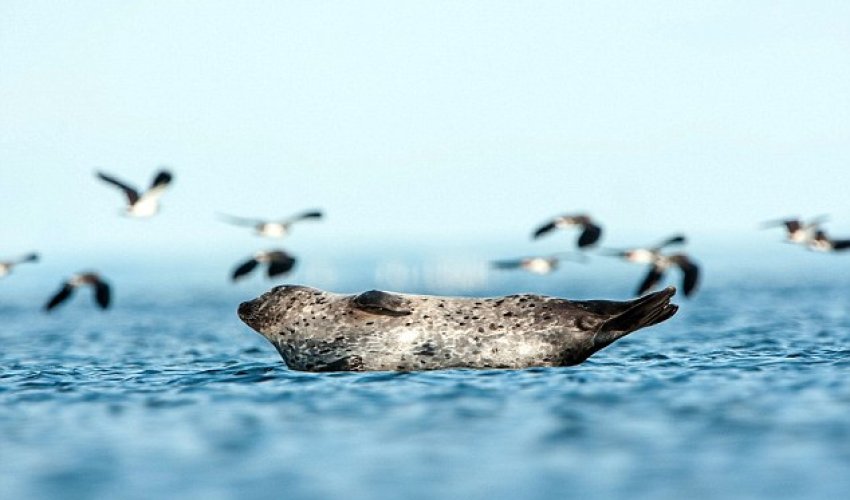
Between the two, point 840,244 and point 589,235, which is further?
point 840,244

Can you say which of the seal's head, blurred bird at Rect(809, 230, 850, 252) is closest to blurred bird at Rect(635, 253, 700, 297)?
blurred bird at Rect(809, 230, 850, 252)

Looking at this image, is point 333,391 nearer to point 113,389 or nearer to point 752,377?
point 113,389

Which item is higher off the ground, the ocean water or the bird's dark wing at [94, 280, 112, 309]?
the bird's dark wing at [94, 280, 112, 309]

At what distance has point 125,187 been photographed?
25.2 metres

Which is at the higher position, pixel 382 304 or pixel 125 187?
pixel 125 187

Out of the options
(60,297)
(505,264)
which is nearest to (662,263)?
(505,264)

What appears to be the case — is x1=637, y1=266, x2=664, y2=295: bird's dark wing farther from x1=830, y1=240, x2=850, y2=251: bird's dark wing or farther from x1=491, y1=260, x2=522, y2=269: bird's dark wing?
x1=830, y1=240, x2=850, y2=251: bird's dark wing

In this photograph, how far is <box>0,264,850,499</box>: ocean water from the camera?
1055cm

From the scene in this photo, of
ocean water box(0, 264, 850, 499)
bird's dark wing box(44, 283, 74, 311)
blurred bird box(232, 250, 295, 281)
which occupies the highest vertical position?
blurred bird box(232, 250, 295, 281)

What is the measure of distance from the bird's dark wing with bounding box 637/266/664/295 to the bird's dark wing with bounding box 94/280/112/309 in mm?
9823

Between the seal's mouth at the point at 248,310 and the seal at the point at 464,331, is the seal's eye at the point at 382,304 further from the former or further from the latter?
the seal's mouth at the point at 248,310

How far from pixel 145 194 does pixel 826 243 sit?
1349 cm

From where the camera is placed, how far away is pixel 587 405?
14188 millimetres

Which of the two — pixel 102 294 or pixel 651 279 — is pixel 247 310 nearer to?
pixel 102 294
